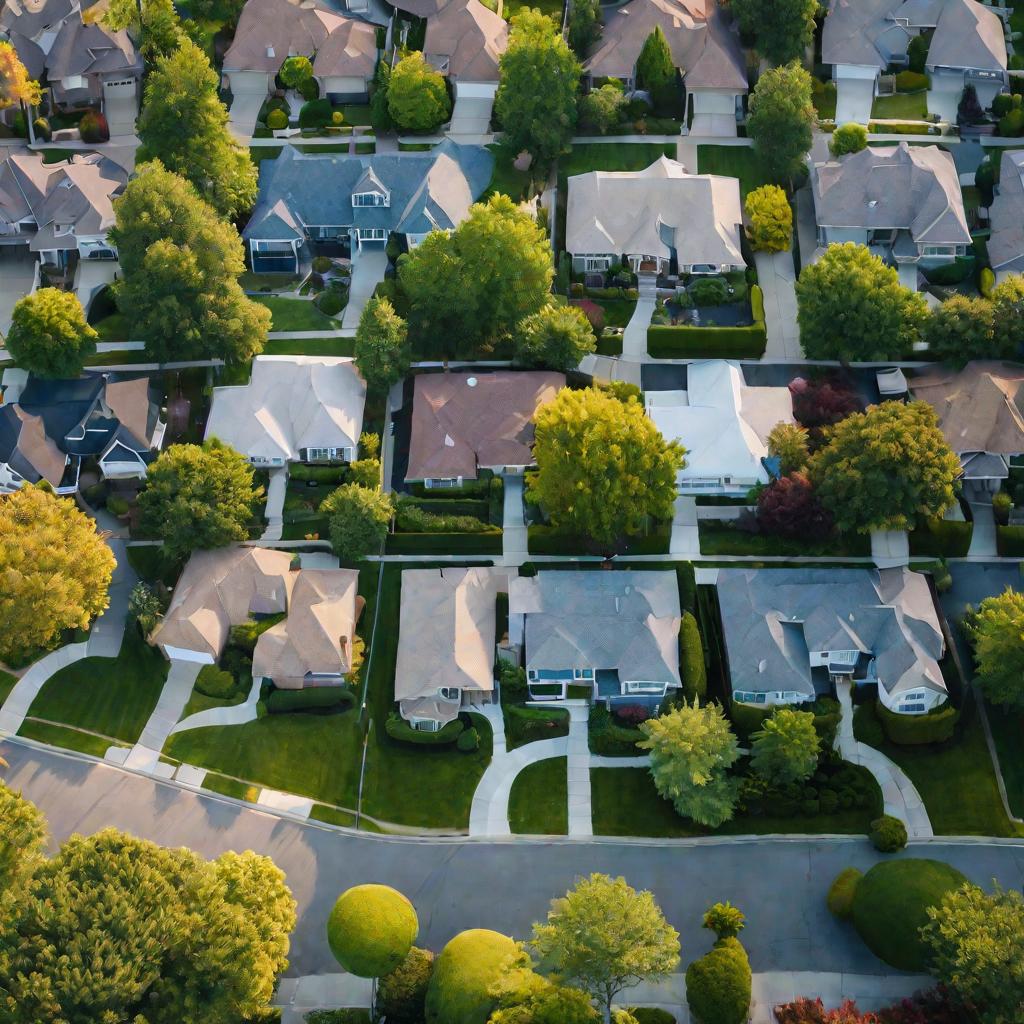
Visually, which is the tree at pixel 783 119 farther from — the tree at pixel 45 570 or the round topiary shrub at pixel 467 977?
Answer: the round topiary shrub at pixel 467 977

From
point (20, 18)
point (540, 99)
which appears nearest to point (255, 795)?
point (540, 99)

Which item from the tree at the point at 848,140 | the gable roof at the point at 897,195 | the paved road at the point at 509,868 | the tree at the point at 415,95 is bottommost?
the paved road at the point at 509,868

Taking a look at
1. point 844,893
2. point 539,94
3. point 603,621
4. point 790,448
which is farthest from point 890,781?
point 539,94

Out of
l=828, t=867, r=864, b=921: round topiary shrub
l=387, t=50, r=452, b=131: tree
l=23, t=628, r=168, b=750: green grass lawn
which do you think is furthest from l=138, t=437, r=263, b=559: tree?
l=828, t=867, r=864, b=921: round topiary shrub

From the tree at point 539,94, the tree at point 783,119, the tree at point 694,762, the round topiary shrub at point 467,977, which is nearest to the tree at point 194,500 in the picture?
the tree at point 694,762

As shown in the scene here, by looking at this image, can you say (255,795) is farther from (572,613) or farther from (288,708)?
(572,613)

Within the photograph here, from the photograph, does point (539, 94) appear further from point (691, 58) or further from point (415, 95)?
point (691, 58)

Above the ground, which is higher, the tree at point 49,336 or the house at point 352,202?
the house at point 352,202
